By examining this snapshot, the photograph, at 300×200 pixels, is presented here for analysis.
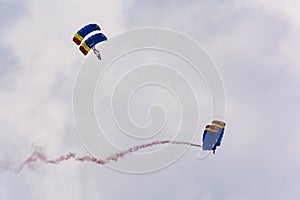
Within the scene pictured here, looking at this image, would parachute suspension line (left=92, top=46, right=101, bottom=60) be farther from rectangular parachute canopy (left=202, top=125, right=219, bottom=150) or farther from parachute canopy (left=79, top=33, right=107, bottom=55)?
rectangular parachute canopy (left=202, top=125, right=219, bottom=150)

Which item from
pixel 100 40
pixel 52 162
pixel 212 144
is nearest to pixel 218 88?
pixel 212 144

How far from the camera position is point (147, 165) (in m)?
92.6

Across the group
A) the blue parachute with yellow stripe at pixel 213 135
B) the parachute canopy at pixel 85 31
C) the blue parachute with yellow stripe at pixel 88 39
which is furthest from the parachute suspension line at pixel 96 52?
the blue parachute with yellow stripe at pixel 213 135

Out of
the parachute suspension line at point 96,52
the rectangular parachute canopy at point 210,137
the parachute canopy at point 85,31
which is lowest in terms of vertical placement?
the rectangular parachute canopy at point 210,137

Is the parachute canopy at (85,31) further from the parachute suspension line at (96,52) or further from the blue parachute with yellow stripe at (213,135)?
the blue parachute with yellow stripe at (213,135)

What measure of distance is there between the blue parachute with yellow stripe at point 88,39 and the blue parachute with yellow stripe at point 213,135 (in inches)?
687

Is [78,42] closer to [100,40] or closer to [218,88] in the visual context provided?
[100,40]

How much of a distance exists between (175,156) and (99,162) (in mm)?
12361

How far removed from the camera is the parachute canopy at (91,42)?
8781cm

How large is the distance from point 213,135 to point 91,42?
20396 mm

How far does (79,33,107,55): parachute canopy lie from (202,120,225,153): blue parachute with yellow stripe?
18385 mm

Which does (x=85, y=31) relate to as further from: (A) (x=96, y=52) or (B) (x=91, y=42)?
(A) (x=96, y=52)

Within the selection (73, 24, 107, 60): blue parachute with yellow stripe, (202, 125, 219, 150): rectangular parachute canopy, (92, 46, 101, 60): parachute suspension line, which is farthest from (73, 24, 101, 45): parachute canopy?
(202, 125, 219, 150): rectangular parachute canopy

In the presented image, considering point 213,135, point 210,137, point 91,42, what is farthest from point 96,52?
point 213,135
